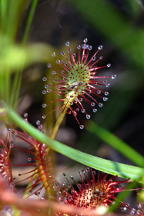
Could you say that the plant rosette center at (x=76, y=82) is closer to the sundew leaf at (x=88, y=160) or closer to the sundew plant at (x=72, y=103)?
the sundew plant at (x=72, y=103)

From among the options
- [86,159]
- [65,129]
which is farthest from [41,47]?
[86,159]

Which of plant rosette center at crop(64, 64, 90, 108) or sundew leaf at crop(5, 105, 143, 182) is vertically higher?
plant rosette center at crop(64, 64, 90, 108)

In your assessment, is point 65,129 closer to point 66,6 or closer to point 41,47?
point 41,47

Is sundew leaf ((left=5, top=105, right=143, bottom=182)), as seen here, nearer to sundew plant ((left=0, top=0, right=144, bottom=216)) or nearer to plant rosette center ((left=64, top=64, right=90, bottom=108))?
sundew plant ((left=0, top=0, right=144, bottom=216))

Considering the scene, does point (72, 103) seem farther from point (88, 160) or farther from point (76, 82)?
point (88, 160)

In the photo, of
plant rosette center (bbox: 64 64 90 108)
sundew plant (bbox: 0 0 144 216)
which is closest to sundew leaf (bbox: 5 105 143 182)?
sundew plant (bbox: 0 0 144 216)

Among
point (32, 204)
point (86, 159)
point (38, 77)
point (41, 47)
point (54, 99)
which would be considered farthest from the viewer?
point (38, 77)

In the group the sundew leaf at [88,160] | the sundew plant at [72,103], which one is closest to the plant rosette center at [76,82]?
the sundew plant at [72,103]

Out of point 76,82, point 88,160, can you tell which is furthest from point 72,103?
point 88,160
